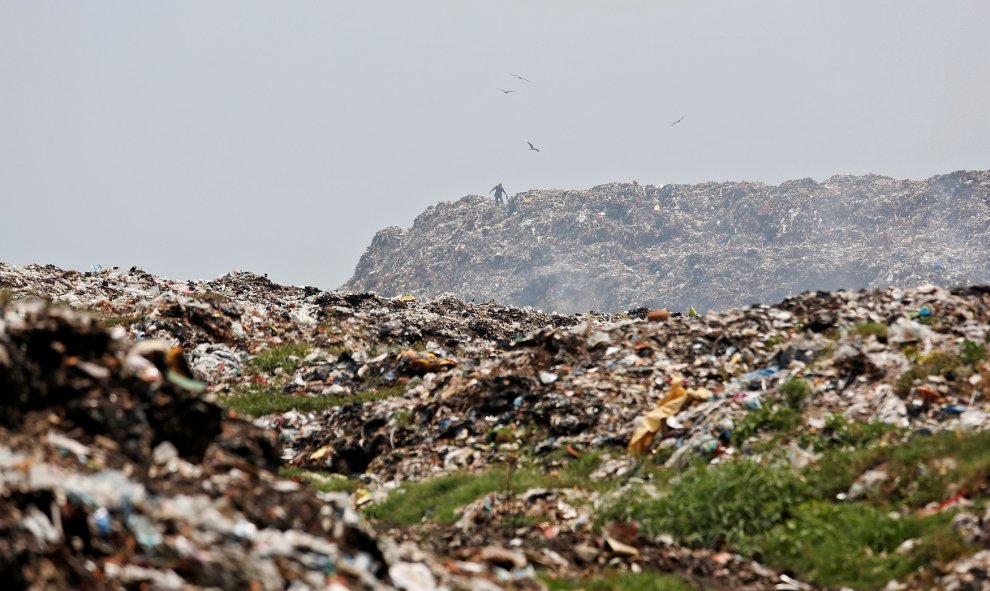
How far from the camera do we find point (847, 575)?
7082 mm

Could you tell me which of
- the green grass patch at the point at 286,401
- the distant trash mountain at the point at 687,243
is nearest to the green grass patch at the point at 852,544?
the green grass patch at the point at 286,401

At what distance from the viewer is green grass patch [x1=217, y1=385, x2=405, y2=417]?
1477 centimetres

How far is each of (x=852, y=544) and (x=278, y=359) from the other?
1259 centimetres

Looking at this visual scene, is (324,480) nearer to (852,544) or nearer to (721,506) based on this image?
(721,506)

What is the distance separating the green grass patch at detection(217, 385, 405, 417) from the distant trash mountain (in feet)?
133

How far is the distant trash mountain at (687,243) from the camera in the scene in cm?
5294

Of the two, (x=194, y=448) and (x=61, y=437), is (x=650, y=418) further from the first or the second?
→ (x=61, y=437)

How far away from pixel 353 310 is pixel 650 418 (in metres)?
12.8

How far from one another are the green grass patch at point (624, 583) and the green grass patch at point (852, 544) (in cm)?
118

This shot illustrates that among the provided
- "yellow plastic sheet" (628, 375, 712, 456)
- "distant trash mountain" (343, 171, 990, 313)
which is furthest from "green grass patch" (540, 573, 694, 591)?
"distant trash mountain" (343, 171, 990, 313)

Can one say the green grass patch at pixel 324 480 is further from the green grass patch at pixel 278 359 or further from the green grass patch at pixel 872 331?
the green grass patch at pixel 872 331

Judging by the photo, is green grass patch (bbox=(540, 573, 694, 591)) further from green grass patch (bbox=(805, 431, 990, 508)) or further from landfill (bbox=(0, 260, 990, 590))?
green grass patch (bbox=(805, 431, 990, 508))

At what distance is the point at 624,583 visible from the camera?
6.84 meters

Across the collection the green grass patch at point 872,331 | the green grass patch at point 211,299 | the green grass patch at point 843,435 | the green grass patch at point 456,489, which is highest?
the green grass patch at point 211,299
